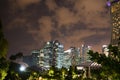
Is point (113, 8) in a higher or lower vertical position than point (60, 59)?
higher

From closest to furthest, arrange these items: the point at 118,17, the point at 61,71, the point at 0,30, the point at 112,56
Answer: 1. the point at 112,56
2. the point at 0,30
3. the point at 61,71
4. the point at 118,17

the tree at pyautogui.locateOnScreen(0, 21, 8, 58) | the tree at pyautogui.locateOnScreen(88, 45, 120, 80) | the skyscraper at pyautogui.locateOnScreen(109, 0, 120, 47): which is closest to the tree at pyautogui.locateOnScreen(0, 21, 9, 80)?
the tree at pyautogui.locateOnScreen(0, 21, 8, 58)

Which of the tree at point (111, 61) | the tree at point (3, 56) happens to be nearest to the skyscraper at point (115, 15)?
the tree at point (3, 56)

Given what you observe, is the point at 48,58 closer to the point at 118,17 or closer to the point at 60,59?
the point at 60,59

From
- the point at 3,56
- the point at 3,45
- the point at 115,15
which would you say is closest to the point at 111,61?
the point at 3,45

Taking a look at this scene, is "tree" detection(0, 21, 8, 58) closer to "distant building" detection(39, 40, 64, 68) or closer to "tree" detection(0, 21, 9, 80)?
"tree" detection(0, 21, 9, 80)

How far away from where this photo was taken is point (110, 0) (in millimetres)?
139000

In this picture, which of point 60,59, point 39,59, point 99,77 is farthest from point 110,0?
point 99,77

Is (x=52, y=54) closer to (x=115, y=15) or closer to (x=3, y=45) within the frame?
(x=115, y=15)

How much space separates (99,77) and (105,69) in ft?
5.24

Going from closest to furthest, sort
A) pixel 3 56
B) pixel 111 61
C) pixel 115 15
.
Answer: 1. pixel 111 61
2. pixel 3 56
3. pixel 115 15

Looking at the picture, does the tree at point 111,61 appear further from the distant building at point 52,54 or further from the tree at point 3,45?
the distant building at point 52,54

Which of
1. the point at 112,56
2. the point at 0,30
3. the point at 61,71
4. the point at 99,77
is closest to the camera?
the point at 112,56

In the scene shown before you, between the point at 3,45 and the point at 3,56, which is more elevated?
the point at 3,45
